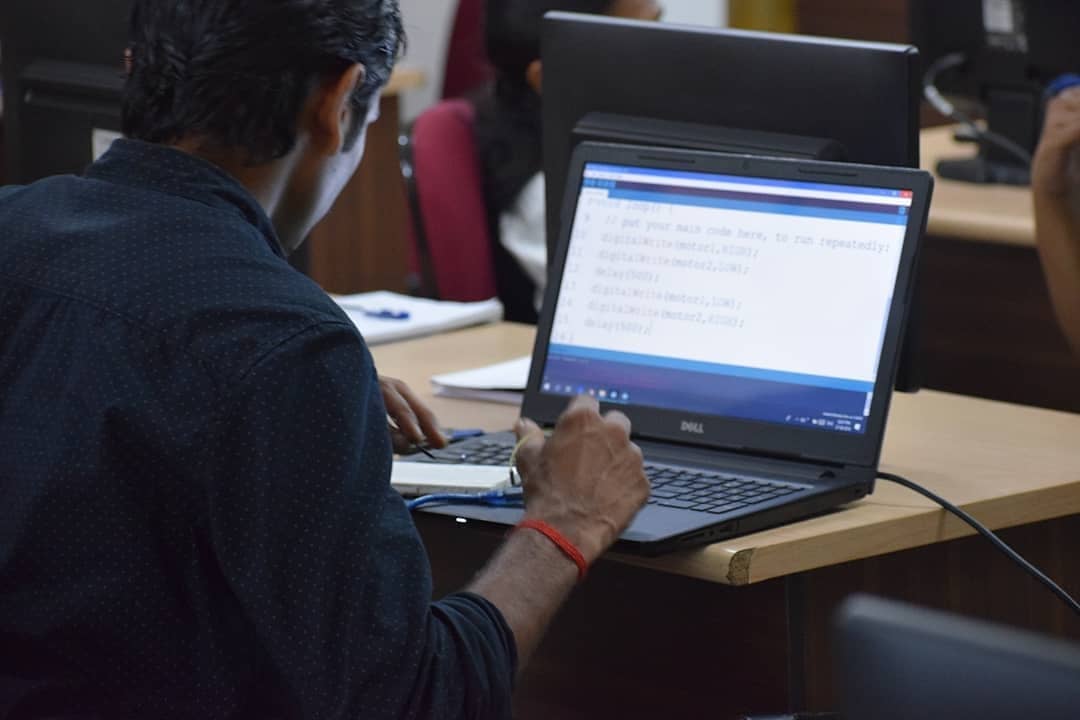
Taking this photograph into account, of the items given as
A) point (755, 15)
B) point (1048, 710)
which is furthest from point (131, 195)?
point (755, 15)

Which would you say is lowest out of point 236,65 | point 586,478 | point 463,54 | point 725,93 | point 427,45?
point 427,45

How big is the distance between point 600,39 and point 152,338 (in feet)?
2.95

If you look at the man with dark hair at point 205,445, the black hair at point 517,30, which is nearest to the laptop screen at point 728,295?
the man with dark hair at point 205,445

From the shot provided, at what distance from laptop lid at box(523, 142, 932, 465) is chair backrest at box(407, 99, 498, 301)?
105cm

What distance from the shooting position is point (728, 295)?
174 cm

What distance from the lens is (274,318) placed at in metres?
1.21

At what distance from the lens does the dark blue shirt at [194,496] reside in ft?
3.93

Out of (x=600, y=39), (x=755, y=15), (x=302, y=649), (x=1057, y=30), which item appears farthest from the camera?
(x=755, y=15)

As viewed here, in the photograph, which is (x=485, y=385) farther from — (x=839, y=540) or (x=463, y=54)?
(x=463, y=54)

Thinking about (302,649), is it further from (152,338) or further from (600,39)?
(600,39)

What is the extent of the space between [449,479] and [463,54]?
357cm

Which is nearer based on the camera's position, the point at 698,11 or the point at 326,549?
the point at 326,549

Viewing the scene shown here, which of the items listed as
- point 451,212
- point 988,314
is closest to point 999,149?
point 988,314

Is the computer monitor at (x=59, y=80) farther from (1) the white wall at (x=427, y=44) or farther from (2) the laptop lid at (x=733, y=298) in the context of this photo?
(1) the white wall at (x=427, y=44)
